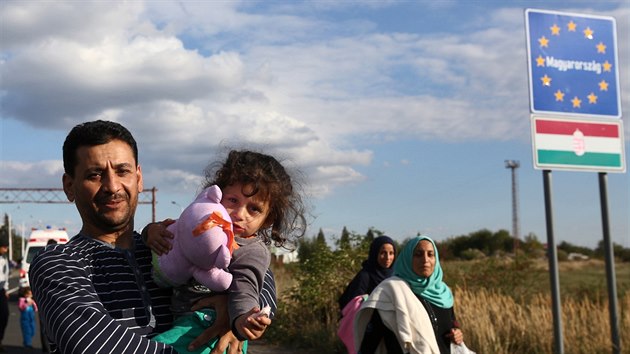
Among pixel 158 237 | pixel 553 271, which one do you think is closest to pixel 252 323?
pixel 158 237

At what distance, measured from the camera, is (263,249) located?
9.42ft

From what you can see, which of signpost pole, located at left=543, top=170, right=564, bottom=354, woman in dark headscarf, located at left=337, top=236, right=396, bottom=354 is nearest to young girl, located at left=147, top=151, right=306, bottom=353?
woman in dark headscarf, located at left=337, top=236, right=396, bottom=354

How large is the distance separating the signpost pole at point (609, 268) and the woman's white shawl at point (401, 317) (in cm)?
285

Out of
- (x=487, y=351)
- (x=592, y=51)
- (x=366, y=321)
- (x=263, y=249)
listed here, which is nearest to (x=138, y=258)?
(x=263, y=249)

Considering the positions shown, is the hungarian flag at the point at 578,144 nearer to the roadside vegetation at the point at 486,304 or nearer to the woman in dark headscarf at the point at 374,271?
the woman in dark headscarf at the point at 374,271

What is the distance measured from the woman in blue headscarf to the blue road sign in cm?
206

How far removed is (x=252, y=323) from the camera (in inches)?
98.7

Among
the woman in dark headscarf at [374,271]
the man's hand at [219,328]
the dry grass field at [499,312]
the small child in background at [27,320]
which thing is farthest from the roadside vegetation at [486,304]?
the man's hand at [219,328]

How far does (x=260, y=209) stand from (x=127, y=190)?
1.94ft

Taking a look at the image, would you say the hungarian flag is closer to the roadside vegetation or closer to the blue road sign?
the blue road sign

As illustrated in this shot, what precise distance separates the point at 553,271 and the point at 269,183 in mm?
5654

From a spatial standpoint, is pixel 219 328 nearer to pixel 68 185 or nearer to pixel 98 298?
pixel 98 298

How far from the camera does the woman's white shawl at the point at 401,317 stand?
21.1ft

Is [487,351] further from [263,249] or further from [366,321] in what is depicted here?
[263,249]
